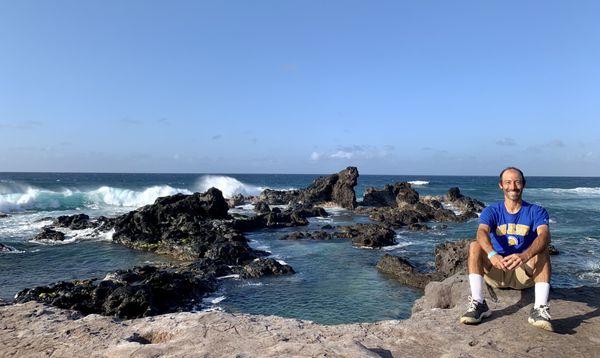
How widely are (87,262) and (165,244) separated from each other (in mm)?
4609

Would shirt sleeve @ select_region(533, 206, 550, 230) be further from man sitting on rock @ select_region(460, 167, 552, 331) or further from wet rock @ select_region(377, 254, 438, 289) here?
wet rock @ select_region(377, 254, 438, 289)

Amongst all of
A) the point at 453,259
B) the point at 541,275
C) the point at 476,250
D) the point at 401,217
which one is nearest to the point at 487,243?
the point at 476,250

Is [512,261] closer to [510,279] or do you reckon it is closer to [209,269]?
[510,279]

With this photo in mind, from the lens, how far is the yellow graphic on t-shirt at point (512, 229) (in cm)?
623

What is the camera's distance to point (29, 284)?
17.3 meters

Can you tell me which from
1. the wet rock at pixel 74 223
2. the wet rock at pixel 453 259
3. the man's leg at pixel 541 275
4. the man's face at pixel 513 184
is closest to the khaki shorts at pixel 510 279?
the man's leg at pixel 541 275

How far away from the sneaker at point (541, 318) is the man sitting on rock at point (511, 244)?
16 millimetres

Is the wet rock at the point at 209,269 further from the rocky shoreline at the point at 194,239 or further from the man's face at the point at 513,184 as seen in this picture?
the man's face at the point at 513,184

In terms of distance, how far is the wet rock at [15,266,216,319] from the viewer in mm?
12297

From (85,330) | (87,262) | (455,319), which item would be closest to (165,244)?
(87,262)

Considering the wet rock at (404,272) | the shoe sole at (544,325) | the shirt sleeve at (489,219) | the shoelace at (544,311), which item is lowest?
the wet rock at (404,272)

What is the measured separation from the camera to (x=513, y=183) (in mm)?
6121

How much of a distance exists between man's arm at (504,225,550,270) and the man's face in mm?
579

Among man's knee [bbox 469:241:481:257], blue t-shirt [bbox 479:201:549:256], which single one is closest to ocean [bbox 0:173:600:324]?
man's knee [bbox 469:241:481:257]
